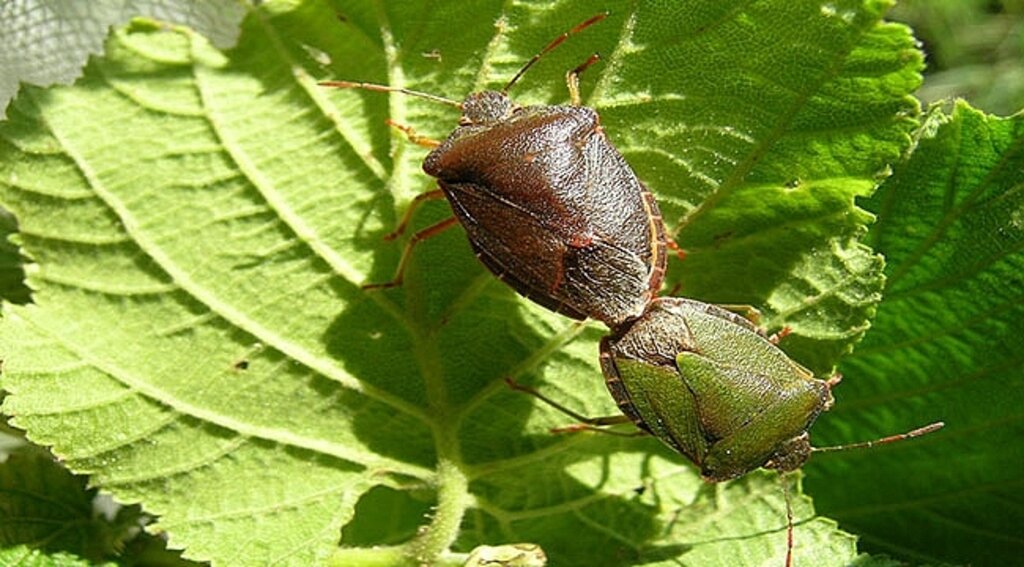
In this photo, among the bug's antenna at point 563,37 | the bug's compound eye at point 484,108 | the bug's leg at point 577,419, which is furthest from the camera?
the bug's leg at point 577,419

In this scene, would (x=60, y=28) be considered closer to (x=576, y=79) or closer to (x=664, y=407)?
(x=576, y=79)

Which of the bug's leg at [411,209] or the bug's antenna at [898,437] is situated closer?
the bug's leg at [411,209]

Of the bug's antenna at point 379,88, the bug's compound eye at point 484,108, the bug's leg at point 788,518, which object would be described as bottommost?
the bug's leg at point 788,518

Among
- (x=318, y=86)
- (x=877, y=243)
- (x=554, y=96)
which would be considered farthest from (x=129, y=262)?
(x=877, y=243)

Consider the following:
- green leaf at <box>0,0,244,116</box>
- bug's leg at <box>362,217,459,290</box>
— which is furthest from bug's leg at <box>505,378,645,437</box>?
green leaf at <box>0,0,244,116</box>

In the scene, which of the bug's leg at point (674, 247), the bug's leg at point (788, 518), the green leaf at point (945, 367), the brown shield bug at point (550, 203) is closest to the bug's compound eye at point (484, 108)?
the brown shield bug at point (550, 203)

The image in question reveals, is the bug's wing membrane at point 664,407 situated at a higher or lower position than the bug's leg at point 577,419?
higher

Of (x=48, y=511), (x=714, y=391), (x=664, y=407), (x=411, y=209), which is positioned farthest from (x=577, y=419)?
(x=48, y=511)

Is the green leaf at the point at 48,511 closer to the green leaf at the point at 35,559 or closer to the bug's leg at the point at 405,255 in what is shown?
the green leaf at the point at 35,559
